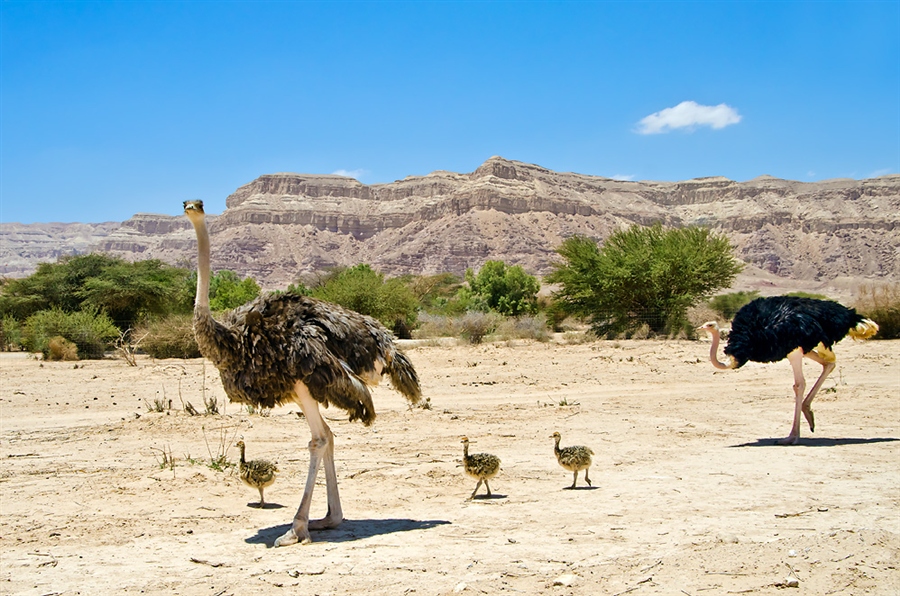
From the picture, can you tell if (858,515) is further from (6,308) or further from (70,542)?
(6,308)

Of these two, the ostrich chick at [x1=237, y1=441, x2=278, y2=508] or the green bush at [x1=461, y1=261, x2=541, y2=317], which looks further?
the green bush at [x1=461, y1=261, x2=541, y2=317]

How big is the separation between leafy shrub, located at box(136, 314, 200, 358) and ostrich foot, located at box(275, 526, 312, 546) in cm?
1998

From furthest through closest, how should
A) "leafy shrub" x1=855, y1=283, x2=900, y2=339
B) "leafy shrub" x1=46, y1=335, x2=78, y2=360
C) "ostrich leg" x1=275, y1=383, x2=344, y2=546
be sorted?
1. "leafy shrub" x1=855, y1=283, x2=900, y2=339
2. "leafy shrub" x1=46, y1=335, x2=78, y2=360
3. "ostrich leg" x1=275, y1=383, x2=344, y2=546

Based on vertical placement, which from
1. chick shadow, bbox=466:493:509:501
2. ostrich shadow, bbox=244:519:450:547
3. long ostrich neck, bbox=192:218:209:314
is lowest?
ostrich shadow, bbox=244:519:450:547

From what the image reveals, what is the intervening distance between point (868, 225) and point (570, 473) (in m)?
158

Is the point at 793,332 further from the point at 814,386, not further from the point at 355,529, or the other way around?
the point at 355,529

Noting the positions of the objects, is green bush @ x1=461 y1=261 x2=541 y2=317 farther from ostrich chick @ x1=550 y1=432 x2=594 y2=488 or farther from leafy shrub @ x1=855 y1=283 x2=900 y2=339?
ostrich chick @ x1=550 y1=432 x2=594 y2=488

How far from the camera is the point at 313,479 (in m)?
6.70

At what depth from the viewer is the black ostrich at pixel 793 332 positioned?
11102mm

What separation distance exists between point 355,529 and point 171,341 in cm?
2031

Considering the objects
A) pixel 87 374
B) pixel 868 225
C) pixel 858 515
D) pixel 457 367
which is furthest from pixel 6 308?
pixel 868 225

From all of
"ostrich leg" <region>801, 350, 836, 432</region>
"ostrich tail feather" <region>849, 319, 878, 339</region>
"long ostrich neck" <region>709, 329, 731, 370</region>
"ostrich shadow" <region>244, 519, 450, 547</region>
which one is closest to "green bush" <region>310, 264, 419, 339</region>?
"long ostrich neck" <region>709, 329, 731, 370</region>

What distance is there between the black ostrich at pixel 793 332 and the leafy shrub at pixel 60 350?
19.6 m

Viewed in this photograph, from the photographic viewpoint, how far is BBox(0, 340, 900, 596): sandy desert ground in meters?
5.68
